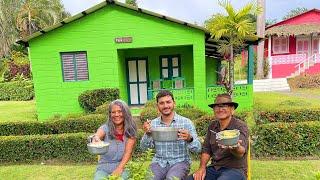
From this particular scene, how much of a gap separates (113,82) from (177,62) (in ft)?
10.4

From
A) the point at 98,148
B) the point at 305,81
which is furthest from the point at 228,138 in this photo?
the point at 305,81

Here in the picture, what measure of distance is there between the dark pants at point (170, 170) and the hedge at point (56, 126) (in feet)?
14.8

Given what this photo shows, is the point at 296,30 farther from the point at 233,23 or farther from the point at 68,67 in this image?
the point at 68,67

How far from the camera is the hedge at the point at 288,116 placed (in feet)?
27.2

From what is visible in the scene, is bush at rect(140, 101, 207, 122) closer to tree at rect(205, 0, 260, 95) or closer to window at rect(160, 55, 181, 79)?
tree at rect(205, 0, 260, 95)

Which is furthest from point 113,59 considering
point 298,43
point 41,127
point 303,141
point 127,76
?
point 298,43

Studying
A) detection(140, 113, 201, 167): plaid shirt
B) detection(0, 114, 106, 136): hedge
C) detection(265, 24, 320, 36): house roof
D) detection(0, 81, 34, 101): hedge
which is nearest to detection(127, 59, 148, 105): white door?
detection(0, 114, 106, 136): hedge

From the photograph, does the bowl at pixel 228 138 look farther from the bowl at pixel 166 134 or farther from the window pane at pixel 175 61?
the window pane at pixel 175 61

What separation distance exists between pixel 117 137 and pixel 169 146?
0.71m

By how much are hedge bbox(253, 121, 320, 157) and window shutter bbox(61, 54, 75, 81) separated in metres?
7.79

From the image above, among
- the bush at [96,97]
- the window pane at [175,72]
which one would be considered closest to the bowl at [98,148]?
the bush at [96,97]

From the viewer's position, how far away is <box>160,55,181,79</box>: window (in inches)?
555

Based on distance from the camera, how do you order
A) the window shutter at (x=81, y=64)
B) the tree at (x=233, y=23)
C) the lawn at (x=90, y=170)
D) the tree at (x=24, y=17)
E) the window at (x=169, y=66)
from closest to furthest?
the lawn at (x=90, y=170), the tree at (x=233, y=23), the window shutter at (x=81, y=64), the window at (x=169, y=66), the tree at (x=24, y=17)

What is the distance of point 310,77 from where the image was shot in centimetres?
2036
